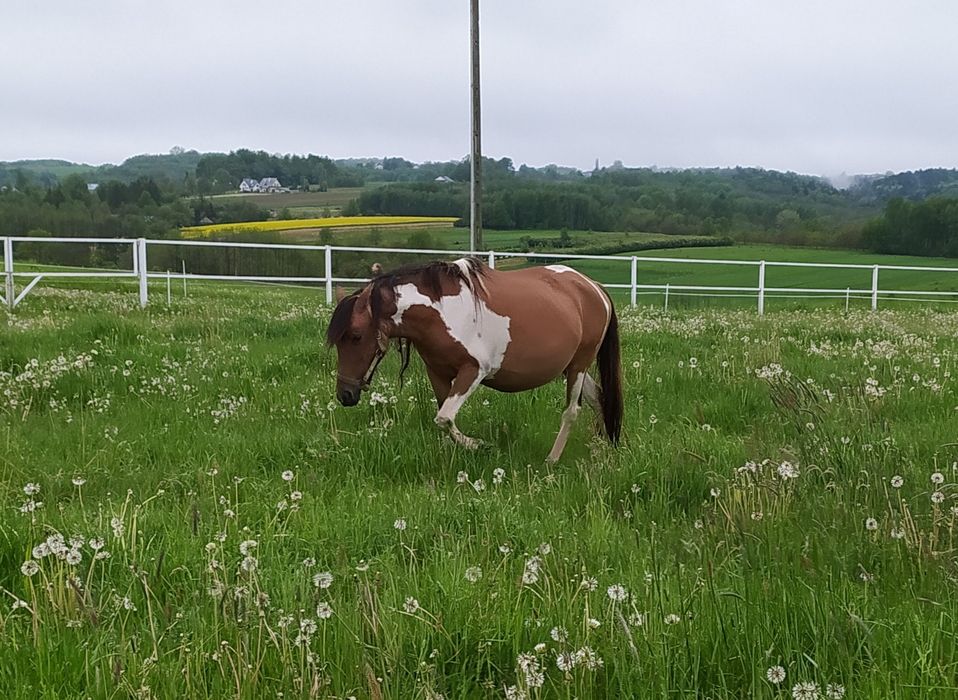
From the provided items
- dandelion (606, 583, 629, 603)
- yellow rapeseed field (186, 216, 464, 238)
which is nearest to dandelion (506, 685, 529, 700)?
dandelion (606, 583, 629, 603)

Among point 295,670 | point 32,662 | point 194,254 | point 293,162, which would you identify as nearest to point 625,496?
point 295,670

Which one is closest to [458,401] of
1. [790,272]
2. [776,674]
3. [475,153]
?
[776,674]

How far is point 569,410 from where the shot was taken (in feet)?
20.0

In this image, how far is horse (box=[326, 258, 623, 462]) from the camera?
219 inches

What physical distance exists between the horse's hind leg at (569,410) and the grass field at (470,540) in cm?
16

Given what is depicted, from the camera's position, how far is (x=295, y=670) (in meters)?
2.15

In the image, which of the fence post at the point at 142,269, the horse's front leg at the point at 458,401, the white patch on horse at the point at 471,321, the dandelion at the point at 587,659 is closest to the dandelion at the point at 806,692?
the dandelion at the point at 587,659

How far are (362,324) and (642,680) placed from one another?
3817 mm

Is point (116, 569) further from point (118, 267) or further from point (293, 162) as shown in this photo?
point (293, 162)

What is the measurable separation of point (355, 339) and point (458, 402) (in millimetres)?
909

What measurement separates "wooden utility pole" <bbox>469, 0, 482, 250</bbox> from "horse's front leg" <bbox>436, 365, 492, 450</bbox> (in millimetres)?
13913

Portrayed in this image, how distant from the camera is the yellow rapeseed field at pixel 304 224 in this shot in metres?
62.4

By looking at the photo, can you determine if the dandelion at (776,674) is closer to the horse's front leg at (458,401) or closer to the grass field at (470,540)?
the grass field at (470,540)

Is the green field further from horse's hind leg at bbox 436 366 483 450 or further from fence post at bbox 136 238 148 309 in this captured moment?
horse's hind leg at bbox 436 366 483 450
